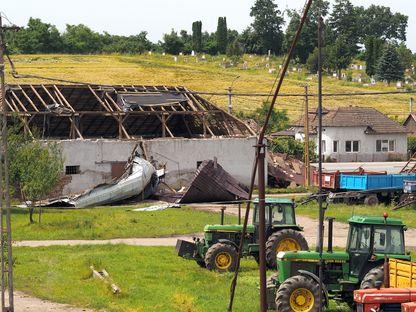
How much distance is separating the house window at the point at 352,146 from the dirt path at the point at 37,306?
182ft

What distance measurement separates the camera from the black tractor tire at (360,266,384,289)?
838 inches

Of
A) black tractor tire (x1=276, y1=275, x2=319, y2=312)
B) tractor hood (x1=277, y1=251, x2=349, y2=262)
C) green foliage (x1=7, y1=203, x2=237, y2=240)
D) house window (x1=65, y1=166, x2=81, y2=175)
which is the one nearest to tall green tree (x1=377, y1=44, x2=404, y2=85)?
house window (x1=65, y1=166, x2=81, y2=175)

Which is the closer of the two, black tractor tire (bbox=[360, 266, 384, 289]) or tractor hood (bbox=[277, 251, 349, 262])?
black tractor tire (bbox=[360, 266, 384, 289])

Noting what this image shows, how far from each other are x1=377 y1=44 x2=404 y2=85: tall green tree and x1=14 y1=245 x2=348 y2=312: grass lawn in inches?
4116

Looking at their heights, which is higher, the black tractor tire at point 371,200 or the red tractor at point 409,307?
the red tractor at point 409,307

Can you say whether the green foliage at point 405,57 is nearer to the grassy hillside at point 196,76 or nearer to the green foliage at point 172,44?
the grassy hillside at point 196,76

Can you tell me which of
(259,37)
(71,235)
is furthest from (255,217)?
(259,37)

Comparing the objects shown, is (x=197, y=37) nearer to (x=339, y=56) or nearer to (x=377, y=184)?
(x=339, y=56)

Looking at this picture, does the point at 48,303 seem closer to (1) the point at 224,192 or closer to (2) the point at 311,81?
(1) the point at 224,192

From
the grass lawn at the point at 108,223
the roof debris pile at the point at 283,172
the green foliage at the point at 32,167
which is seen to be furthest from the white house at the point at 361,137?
the green foliage at the point at 32,167

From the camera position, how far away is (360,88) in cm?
12094

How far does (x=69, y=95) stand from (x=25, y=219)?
62.4 feet

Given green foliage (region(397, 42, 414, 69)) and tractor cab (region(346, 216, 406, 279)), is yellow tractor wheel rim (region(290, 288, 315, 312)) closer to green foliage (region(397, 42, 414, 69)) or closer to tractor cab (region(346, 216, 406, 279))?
tractor cab (region(346, 216, 406, 279))

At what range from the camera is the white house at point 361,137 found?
77750mm
